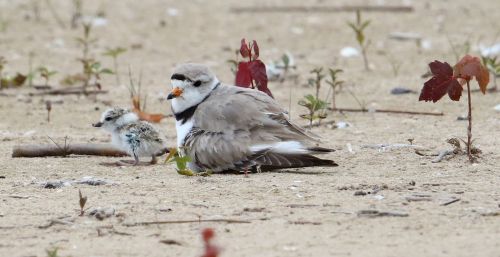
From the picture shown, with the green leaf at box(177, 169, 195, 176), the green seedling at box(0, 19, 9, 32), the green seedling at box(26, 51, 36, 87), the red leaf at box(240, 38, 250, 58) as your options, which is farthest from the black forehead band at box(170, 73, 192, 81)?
the green seedling at box(0, 19, 9, 32)

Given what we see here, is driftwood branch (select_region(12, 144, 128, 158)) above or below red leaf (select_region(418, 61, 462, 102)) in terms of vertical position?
below

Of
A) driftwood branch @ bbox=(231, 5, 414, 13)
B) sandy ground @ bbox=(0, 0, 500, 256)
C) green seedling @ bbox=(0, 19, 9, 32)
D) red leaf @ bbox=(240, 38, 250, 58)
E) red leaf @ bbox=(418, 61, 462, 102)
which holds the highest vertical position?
driftwood branch @ bbox=(231, 5, 414, 13)

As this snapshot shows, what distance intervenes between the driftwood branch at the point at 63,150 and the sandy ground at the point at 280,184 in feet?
0.25

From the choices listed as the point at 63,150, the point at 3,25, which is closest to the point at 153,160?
the point at 63,150

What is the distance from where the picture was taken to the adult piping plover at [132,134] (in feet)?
22.3

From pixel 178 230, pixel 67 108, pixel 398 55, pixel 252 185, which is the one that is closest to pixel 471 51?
pixel 398 55

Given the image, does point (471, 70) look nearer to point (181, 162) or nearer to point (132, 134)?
point (181, 162)

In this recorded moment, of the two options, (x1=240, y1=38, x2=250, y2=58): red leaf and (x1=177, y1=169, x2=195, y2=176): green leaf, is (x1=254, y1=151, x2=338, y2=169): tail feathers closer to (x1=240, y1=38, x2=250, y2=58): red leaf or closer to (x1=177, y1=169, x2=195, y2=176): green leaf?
(x1=177, y1=169, x2=195, y2=176): green leaf

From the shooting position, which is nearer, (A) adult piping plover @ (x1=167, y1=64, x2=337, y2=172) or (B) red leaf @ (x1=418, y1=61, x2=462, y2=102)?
(B) red leaf @ (x1=418, y1=61, x2=462, y2=102)

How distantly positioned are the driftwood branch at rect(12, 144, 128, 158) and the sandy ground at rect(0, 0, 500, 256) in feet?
0.25

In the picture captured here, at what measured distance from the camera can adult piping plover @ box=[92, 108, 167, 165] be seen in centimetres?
681

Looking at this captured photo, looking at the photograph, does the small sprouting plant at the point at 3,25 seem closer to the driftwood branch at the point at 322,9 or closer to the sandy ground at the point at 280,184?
the sandy ground at the point at 280,184

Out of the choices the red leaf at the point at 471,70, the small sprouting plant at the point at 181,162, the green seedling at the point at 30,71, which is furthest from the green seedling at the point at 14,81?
the red leaf at the point at 471,70

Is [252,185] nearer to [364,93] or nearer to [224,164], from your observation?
[224,164]
